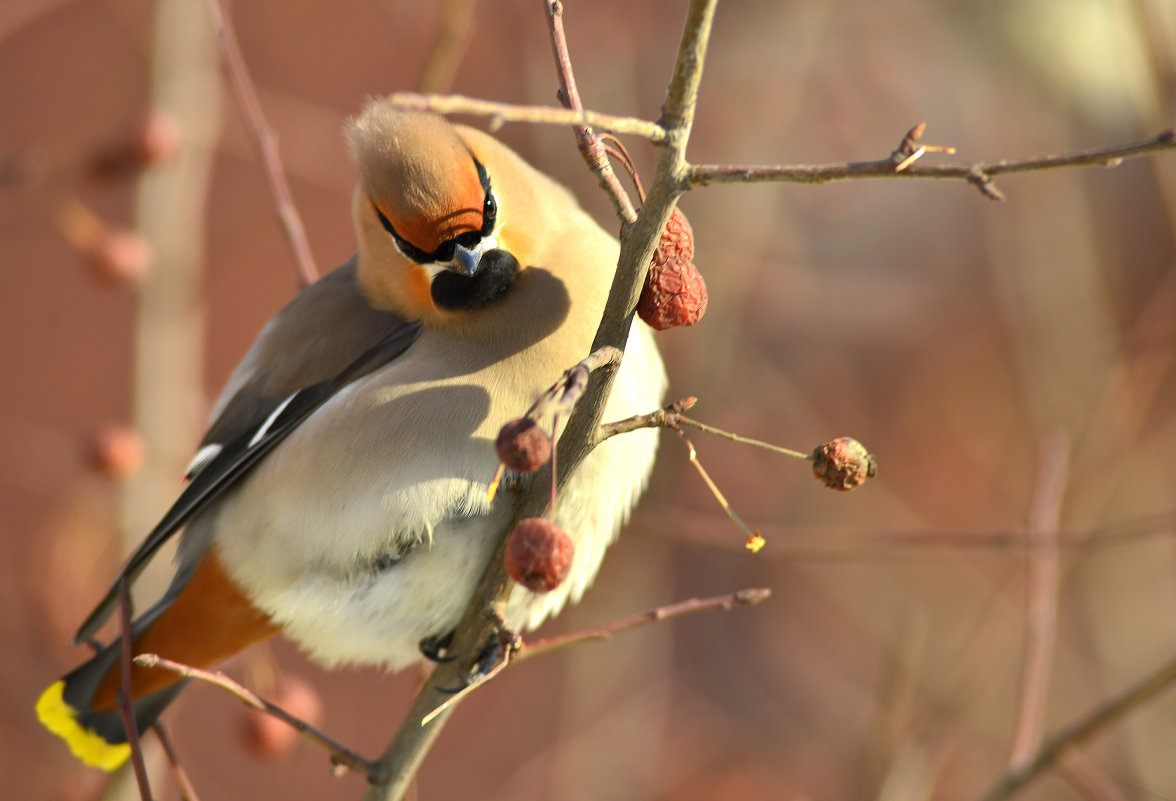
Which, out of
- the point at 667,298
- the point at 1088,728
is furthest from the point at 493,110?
the point at 1088,728

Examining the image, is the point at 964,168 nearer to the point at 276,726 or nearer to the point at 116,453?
the point at 276,726

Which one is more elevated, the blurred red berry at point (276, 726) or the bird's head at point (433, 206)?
the bird's head at point (433, 206)

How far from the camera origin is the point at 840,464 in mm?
1841

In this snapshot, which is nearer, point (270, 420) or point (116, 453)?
point (270, 420)

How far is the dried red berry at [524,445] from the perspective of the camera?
1679 millimetres

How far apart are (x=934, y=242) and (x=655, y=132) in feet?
23.2

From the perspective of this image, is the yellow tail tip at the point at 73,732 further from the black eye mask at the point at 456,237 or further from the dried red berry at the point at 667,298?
the dried red berry at the point at 667,298

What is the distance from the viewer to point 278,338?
3.34 meters

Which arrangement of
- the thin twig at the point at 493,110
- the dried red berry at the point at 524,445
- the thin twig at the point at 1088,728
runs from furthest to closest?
the thin twig at the point at 1088,728, the dried red berry at the point at 524,445, the thin twig at the point at 493,110

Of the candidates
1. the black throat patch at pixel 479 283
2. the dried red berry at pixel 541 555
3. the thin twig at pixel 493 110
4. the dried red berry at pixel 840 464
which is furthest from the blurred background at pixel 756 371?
the thin twig at pixel 493 110

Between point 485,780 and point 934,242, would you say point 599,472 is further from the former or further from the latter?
point 934,242

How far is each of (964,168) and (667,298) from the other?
647 millimetres

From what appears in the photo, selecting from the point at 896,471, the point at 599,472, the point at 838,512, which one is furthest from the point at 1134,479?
the point at 599,472

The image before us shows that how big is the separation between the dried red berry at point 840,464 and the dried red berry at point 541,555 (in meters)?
0.44
